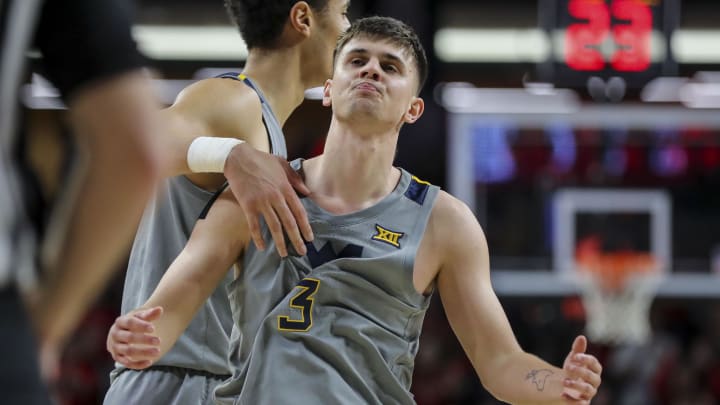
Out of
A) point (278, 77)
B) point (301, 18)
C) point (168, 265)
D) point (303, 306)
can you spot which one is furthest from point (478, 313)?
point (301, 18)

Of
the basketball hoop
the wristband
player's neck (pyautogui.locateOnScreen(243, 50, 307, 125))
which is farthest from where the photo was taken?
the basketball hoop

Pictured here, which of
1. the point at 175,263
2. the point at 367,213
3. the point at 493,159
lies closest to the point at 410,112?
the point at 367,213

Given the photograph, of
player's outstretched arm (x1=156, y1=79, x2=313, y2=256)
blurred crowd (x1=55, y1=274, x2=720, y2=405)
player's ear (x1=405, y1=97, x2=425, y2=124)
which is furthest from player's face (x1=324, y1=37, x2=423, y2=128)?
blurred crowd (x1=55, y1=274, x2=720, y2=405)

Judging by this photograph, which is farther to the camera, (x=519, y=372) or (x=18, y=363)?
(x=519, y=372)

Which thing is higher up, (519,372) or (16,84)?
(16,84)

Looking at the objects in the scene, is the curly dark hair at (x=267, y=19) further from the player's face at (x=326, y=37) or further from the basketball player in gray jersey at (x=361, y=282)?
the basketball player in gray jersey at (x=361, y=282)

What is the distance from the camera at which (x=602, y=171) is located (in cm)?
1508

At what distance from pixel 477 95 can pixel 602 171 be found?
2.06 meters

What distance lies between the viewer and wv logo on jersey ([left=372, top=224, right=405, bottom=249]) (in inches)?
129

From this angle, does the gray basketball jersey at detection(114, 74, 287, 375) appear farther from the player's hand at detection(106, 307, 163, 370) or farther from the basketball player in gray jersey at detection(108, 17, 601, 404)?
the player's hand at detection(106, 307, 163, 370)

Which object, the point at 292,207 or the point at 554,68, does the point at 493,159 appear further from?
the point at 292,207

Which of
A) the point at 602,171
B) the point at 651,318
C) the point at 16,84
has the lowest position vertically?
the point at 651,318

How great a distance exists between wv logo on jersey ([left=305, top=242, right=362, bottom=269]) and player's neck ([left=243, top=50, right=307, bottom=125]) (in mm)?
842

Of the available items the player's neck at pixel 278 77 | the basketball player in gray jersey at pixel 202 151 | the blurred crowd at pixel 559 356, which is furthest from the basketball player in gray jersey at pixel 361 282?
the blurred crowd at pixel 559 356
